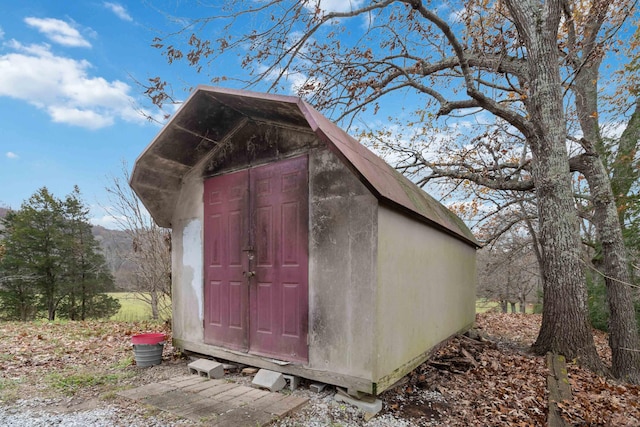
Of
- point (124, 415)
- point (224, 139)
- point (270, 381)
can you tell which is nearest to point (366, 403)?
point (270, 381)

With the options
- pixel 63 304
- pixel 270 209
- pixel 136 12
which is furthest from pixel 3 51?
pixel 63 304

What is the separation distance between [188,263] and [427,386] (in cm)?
411

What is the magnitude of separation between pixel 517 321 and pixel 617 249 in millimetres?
6493

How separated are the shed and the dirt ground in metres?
0.35

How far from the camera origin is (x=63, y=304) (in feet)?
66.2

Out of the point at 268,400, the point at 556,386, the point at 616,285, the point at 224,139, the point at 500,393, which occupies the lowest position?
the point at 500,393

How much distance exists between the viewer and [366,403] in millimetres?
3592

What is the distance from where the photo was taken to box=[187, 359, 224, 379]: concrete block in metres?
4.56

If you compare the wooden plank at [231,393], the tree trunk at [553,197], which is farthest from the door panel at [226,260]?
the tree trunk at [553,197]

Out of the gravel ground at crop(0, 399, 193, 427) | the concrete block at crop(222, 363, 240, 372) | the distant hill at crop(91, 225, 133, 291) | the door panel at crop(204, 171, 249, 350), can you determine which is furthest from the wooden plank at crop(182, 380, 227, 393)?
the distant hill at crop(91, 225, 133, 291)

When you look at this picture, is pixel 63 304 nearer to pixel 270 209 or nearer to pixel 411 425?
pixel 270 209

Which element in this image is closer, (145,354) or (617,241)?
(145,354)

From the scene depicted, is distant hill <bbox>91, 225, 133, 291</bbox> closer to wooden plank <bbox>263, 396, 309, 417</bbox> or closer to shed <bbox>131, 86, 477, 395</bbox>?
shed <bbox>131, 86, 477, 395</bbox>

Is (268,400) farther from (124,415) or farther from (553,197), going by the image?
(553,197)
